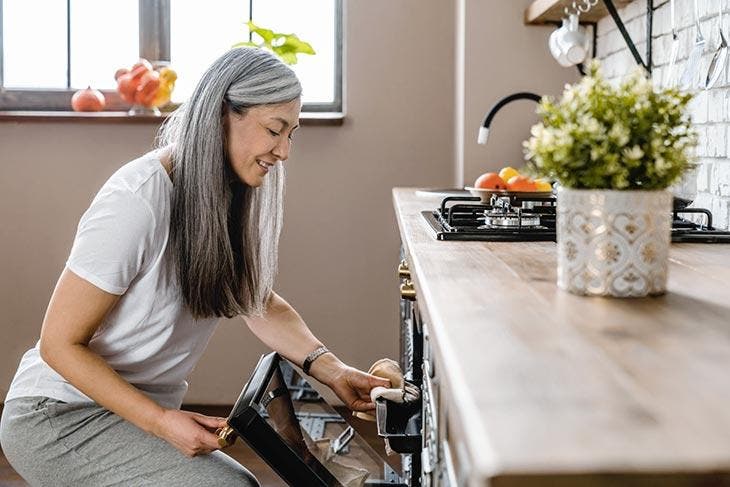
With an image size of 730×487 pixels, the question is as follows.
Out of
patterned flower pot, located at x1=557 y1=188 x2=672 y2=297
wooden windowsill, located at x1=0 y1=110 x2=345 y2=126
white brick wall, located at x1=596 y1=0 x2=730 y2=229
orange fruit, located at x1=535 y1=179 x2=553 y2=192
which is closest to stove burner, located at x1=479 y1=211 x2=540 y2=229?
white brick wall, located at x1=596 y1=0 x2=730 y2=229

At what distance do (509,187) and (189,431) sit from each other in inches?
42.9

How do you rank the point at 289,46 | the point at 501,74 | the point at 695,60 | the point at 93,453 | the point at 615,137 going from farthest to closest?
the point at 289,46 < the point at 501,74 < the point at 695,60 < the point at 93,453 < the point at 615,137

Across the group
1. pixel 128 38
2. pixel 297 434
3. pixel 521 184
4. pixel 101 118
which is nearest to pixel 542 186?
pixel 521 184

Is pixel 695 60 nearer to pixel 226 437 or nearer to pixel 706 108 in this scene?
pixel 706 108

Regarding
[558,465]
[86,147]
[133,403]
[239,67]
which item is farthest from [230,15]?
[558,465]

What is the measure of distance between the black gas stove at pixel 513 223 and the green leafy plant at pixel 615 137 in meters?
0.59

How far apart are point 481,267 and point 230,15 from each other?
9.31 feet

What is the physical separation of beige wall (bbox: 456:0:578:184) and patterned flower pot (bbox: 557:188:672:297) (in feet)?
7.36

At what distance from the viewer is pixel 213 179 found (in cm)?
177

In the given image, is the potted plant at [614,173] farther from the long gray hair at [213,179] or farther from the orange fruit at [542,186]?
the orange fruit at [542,186]

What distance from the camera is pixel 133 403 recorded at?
5.30ft

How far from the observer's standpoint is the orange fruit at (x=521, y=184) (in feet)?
7.55

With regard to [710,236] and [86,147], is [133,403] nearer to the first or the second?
[710,236]

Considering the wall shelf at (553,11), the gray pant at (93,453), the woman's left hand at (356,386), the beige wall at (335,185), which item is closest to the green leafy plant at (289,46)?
the beige wall at (335,185)
